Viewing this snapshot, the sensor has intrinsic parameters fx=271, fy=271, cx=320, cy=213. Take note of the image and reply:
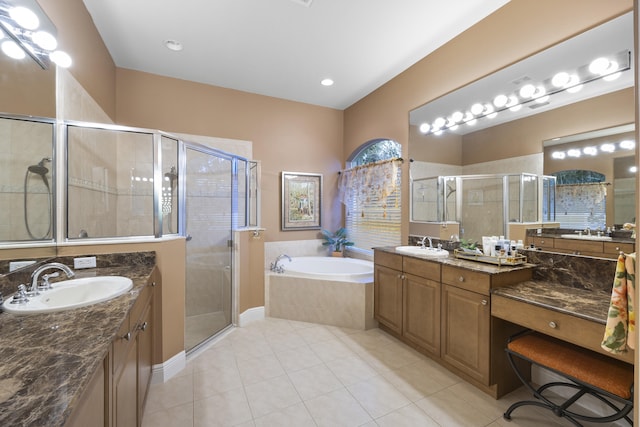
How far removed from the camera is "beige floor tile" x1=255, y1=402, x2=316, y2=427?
166 centimetres

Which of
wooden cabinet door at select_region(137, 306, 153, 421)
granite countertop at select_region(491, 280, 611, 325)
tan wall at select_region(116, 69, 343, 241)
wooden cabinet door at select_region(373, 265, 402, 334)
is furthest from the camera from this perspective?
tan wall at select_region(116, 69, 343, 241)

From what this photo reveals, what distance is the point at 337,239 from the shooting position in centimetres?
412

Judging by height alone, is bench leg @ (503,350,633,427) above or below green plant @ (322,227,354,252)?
below

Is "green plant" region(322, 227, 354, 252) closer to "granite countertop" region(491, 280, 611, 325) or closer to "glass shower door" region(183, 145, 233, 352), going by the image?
"glass shower door" region(183, 145, 233, 352)

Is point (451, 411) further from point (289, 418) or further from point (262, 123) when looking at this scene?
point (262, 123)

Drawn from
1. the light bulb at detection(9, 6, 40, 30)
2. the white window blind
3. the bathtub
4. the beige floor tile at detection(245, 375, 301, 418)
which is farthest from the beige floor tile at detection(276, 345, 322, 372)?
the light bulb at detection(9, 6, 40, 30)

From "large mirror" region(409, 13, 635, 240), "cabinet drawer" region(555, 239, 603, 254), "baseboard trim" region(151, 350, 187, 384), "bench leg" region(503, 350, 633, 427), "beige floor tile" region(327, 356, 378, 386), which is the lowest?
"beige floor tile" region(327, 356, 378, 386)

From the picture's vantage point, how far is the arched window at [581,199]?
1691mm

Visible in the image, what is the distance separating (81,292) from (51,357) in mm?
932

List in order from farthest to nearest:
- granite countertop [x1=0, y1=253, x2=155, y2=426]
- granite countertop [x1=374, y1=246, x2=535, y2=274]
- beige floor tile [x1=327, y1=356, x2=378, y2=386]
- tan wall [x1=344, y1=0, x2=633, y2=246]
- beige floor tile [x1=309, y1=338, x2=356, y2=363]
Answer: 1. beige floor tile [x1=309, y1=338, x2=356, y2=363]
2. beige floor tile [x1=327, y1=356, x2=378, y2=386]
3. granite countertop [x1=374, y1=246, x2=535, y2=274]
4. tan wall [x1=344, y1=0, x2=633, y2=246]
5. granite countertop [x1=0, y1=253, x2=155, y2=426]

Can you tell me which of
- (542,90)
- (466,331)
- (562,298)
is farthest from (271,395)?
(542,90)

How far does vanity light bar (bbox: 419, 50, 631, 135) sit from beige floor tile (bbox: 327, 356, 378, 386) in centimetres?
237

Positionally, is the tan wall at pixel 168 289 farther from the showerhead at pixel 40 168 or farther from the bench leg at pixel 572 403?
the bench leg at pixel 572 403

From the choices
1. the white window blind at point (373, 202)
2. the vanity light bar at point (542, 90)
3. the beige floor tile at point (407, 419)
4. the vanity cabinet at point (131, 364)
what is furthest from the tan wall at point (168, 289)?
the vanity light bar at point (542, 90)
